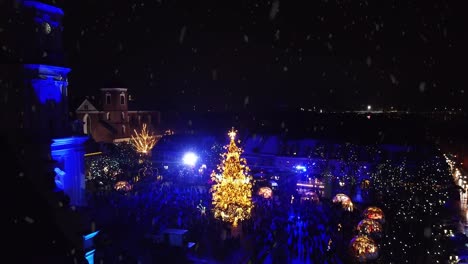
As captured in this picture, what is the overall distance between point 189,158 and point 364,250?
2346 cm

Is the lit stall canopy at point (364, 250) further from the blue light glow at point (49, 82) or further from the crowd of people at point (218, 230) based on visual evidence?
the blue light glow at point (49, 82)

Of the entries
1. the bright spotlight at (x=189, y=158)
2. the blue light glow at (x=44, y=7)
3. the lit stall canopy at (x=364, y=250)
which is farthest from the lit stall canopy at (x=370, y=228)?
the bright spotlight at (x=189, y=158)

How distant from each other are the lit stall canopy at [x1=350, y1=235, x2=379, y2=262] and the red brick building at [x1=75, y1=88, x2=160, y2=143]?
40.5m

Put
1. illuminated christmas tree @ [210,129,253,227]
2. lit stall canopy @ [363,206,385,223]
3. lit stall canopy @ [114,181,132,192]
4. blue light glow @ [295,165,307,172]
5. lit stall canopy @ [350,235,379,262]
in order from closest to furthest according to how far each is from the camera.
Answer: lit stall canopy @ [350,235,379,262], lit stall canopy @ [363,206,385,223], illuminated christmas tree @ [210,129,253,227], lit stall canopy @ [114,181,132,192], blue light glow @ [295,165,307,172]

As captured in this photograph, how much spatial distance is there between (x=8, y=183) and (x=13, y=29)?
8580 millimetres

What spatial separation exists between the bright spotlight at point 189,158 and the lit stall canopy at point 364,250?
22.0 metres

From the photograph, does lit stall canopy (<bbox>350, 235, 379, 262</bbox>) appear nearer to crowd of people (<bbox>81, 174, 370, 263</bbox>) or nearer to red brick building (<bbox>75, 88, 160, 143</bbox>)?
crowd of people (<bbox>81, 174, 370, 263</bbox>)

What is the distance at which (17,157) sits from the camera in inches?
172

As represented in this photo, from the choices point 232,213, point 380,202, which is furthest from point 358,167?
point 232,213

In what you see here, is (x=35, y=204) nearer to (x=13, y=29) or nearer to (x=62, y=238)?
(x=62, y=238)

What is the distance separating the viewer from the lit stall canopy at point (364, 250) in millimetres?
12969

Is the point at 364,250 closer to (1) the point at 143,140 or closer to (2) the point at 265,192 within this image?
(2) the point at 265,192

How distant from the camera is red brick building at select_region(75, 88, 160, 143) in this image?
48.4 metres

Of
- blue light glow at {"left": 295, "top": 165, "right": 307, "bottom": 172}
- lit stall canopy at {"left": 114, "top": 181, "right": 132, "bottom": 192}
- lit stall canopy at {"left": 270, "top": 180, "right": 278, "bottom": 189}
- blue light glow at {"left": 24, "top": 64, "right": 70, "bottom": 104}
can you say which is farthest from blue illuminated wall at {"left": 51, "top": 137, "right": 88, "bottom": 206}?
blue light glow at {"left": 295, "top": 165, "right": 307, "bottom": 172}
